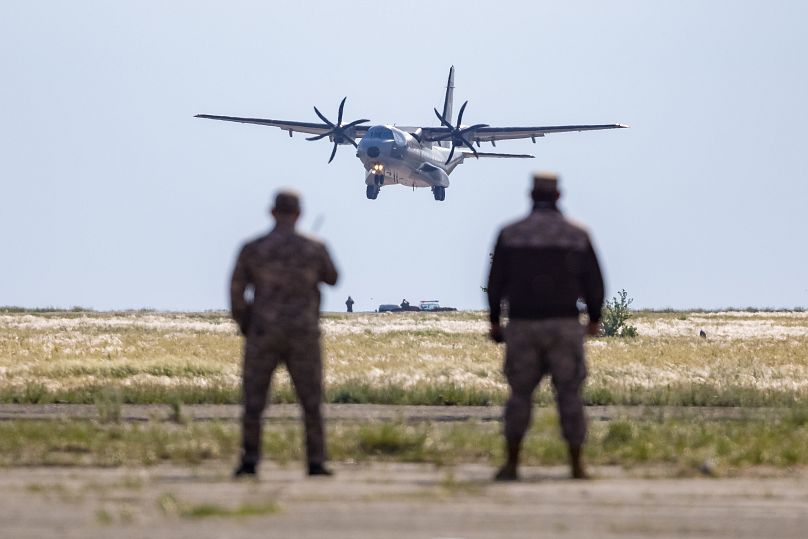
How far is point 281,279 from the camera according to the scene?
37.2ft

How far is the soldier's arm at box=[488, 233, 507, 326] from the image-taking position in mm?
11438

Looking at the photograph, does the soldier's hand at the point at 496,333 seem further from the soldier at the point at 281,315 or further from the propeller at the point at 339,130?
the propeller at the point at 339,130

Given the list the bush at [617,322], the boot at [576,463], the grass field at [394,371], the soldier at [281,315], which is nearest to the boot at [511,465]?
the boot at [576,463]

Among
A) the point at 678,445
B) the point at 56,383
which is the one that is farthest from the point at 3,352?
the point at 678,445

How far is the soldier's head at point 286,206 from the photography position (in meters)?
11.5

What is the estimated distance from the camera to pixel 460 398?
21641 mm

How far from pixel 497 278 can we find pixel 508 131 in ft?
→ 265

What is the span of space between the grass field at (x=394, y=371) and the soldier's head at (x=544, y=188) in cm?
769

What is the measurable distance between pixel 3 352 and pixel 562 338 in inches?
1148

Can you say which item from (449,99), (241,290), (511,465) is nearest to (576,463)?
(511,465)

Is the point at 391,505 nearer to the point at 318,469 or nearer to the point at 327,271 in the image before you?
the point at 318,469

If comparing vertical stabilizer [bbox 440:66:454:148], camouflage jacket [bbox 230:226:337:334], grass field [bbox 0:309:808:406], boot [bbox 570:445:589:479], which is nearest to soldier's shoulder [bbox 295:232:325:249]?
camouflage jacket [bbox 230:226:337:334]

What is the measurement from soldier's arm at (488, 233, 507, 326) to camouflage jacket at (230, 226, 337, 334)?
3.47 ft

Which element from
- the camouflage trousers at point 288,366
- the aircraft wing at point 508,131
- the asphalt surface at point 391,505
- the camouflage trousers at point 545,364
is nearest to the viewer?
the asphalt surface at point 391,505
